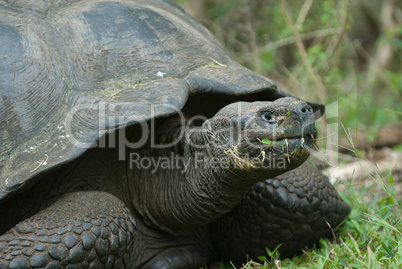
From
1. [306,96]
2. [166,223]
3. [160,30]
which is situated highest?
[160,30]

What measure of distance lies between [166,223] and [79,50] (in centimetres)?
117

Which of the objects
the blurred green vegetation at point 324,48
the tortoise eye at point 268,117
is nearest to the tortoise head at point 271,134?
the tortoise eye at point 268,117

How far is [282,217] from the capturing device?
3.08 meters

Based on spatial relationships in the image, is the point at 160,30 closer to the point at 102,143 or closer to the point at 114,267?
the point at 102,143

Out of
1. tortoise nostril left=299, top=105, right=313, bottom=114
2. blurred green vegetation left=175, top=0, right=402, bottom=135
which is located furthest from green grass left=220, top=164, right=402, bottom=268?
blurred green vegetation left=175, top=0, right=402, bottom=135

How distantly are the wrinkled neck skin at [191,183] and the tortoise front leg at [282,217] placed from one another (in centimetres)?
32

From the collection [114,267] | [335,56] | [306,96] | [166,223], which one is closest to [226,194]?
[166,223]

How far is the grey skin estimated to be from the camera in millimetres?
2334

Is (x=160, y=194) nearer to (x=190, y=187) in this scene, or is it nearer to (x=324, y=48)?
(x=190, y=187)

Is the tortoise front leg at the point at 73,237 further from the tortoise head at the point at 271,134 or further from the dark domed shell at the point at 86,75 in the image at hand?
the tortoise head at the point at 271,134

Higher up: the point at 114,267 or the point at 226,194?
the point at 226,194

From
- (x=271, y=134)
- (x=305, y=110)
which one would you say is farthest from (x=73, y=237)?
(x=305, y=110)

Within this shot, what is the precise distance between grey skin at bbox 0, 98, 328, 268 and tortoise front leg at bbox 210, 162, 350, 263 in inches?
9.3

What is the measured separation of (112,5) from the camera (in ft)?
10.3
